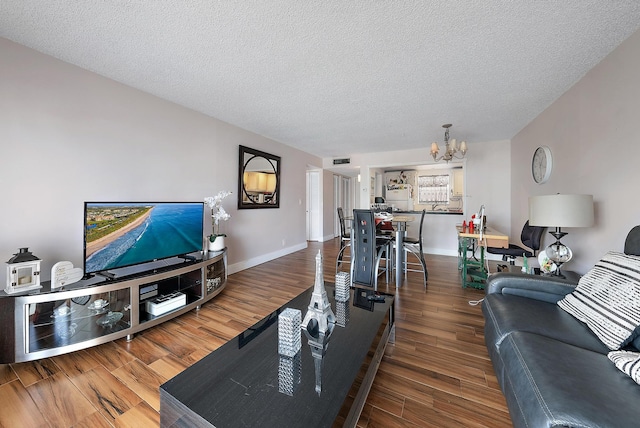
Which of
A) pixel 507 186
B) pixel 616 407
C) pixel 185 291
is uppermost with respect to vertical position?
pixel 507 186

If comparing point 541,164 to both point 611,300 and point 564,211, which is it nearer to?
point 564,211

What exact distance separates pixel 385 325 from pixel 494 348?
0.64 metres

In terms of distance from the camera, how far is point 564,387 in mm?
879

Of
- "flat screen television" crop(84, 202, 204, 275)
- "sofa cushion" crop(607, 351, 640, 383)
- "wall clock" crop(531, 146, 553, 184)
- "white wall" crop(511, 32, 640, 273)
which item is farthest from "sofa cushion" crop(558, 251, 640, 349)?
"flat screen television" crop(84, 202, 204, 275)

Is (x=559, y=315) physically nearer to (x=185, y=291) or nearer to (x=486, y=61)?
(x=486, y=61)

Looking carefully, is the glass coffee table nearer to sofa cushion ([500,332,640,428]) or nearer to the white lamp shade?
sofa cushion ([500,332,640,428])

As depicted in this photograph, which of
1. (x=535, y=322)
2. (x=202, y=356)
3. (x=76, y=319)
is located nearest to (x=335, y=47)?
(x=535, y=322)

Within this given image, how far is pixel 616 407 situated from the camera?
80 centimetres

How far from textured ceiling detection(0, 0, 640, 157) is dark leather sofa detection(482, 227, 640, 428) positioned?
1493mm

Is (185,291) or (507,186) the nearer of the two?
(185,291)

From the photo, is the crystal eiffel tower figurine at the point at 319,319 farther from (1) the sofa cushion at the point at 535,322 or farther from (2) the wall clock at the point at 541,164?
(2) the wall clock at the point at 541,164

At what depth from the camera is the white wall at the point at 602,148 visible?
5.67 feet

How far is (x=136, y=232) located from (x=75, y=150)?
91cm

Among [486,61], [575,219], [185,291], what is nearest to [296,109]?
[486,61]
